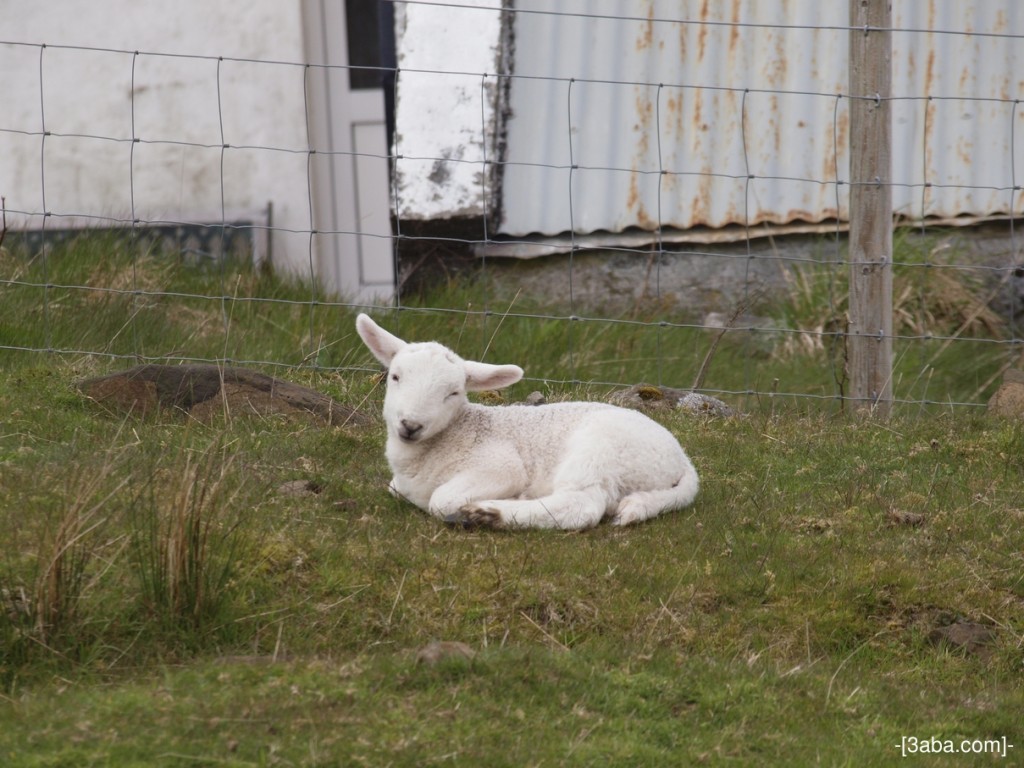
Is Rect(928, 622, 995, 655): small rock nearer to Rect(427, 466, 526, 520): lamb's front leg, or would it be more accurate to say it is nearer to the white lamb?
the white lamb

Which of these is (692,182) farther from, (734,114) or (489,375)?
(489,375)

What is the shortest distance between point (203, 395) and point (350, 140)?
611 cm

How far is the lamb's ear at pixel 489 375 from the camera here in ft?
18.2

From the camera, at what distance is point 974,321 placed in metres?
10.1

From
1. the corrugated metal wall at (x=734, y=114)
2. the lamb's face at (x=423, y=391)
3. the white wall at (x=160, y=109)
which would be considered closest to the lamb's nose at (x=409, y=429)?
the lamb's face at (x=423, y=391)

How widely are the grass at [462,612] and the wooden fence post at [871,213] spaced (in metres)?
1.19

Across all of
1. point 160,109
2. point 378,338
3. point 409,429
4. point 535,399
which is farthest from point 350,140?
point 409,429

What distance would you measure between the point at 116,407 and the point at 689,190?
5.06 meters

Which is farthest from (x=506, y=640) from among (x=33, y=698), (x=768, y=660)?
(x=33, y=698)

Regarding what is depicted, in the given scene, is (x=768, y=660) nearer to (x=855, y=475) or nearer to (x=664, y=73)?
(x=855, y=475)

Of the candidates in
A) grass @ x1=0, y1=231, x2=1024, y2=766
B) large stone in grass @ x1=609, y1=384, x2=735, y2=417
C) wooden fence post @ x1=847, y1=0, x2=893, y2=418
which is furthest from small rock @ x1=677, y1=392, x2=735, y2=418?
grass @ x1=0, y1=231, x2=1024, y2=766

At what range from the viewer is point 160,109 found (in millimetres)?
11906

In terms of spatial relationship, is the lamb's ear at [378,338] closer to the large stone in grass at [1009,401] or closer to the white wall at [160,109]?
the large stone in grass at [1009,401]

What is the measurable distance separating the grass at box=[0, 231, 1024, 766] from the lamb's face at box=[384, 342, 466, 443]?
0.35 meters
